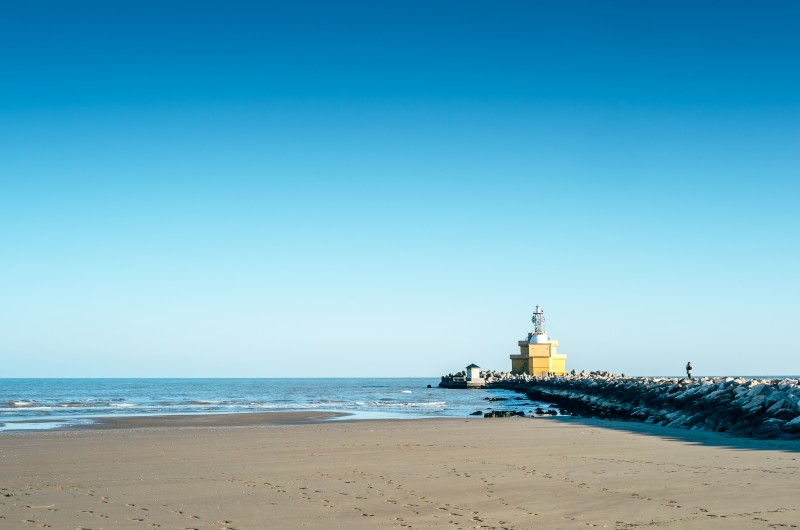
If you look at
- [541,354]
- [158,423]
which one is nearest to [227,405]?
[158,423]

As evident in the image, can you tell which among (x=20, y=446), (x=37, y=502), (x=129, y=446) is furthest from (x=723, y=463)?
(x=20, y=446)

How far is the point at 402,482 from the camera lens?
10008 mm

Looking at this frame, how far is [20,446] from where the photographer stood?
50.8 feet

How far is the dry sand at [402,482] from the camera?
24.8 feet

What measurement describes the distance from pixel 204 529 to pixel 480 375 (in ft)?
255

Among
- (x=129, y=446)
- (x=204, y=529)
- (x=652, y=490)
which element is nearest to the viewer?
(x=204, y=529)

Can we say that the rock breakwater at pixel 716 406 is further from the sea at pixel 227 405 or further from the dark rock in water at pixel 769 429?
the sea at pixel 227 405

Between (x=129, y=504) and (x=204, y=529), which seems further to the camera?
(x=129, y=504)

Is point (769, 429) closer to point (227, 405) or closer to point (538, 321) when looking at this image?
point (227, 405)

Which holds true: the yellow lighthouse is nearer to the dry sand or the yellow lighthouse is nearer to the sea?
the sea

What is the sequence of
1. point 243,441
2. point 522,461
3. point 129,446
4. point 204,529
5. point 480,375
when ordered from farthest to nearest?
point 480,375 < point 243,441 < point 129,446 < point 522,461 < point 204,529

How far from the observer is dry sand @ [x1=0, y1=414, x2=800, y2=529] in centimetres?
755

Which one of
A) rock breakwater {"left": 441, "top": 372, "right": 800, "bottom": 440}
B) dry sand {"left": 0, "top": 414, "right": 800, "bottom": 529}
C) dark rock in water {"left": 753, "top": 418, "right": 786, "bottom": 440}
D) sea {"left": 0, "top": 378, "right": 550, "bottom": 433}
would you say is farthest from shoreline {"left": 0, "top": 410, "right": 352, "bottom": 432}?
dark rock in water {"left": 753, "top": 418, "right": 786, "bottom": 440}

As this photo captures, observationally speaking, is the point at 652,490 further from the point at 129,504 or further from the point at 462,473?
the point at 129,504
